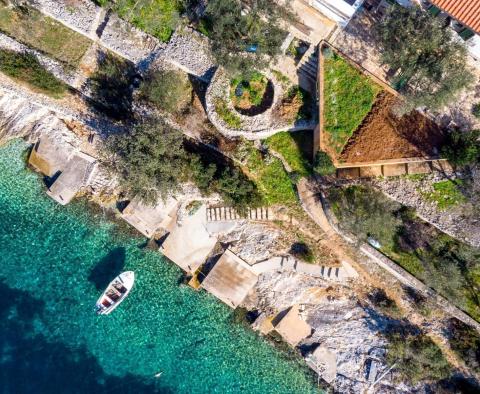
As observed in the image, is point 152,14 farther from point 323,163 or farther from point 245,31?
point 323,163

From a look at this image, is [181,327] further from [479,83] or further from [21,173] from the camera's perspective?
[479,83]

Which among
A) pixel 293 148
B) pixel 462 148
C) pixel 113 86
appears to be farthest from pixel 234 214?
pixel 462 148

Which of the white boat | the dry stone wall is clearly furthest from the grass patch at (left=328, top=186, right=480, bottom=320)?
the white boat

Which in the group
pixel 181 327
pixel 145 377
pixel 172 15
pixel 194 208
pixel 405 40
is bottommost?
pixel 145 377

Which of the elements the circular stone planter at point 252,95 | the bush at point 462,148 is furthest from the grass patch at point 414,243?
the circular stone planter at point 252,95

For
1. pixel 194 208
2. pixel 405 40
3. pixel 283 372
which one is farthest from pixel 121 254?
pixel 405 40

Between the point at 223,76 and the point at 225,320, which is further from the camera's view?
the point at 225,320

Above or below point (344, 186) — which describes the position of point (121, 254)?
below
